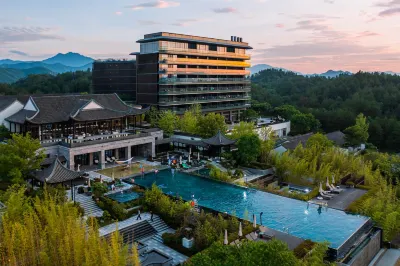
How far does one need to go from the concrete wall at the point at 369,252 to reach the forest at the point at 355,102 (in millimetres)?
36192

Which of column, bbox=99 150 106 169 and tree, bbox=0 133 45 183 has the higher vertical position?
tree, bbox=0 133 45 183

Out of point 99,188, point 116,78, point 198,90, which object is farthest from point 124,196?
point 116,78

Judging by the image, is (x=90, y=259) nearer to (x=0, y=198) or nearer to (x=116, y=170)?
(x=0, y=198)

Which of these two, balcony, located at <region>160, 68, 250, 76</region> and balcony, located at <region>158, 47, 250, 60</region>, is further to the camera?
balcony, located at <region>160, 68, 250, 76</region>

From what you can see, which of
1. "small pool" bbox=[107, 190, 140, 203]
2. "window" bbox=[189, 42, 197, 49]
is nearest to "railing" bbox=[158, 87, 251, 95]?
"window" bbox=[189, 42, 197, 49]

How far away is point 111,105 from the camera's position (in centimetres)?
3822

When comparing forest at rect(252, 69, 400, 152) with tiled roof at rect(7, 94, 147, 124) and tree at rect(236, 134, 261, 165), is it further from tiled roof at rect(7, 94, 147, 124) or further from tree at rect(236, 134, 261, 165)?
tiled roof at rect(7, 94, 147, 124)

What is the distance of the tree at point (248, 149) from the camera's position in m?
32.8

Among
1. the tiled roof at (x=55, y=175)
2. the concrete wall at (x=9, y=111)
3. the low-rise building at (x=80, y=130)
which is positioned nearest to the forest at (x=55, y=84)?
the concrete wall at (x=9, y=111)

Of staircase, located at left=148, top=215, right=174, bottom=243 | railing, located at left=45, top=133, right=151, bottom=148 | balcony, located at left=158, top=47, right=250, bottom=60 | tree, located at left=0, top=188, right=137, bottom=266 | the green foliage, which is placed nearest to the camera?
tree, located at left=0, top=188, right=137, bottom=266

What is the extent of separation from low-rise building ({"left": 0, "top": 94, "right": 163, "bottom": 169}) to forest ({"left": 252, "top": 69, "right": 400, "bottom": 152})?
3496 centimetres

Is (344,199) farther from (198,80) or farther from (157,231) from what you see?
(198,80)

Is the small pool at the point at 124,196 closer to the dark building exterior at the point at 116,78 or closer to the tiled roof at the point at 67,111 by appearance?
the tiled roof at the point at 67,111

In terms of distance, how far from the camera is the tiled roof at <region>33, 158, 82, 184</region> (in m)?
22.4
